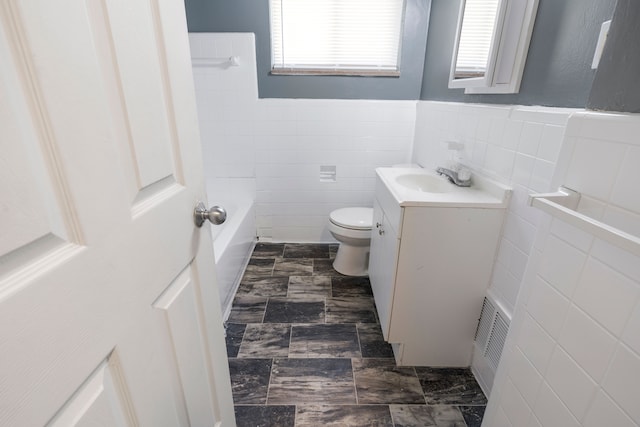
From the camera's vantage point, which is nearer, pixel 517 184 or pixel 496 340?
pixel 517 184

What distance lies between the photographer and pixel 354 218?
2.21 m

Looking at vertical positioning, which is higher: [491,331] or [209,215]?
[209,215]

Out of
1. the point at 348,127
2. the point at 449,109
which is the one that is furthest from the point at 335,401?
the point at 348,127

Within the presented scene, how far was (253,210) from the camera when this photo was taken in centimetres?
264

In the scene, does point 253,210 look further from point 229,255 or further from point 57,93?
point 57,93

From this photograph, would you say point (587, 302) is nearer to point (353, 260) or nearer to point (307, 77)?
point (353, 260)

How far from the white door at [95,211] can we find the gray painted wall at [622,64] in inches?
32.9

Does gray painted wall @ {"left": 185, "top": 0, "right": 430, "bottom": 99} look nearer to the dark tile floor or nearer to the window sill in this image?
the window sill

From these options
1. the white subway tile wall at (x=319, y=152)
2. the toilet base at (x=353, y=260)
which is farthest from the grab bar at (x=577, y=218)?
the white subway tile wall at (x=319, y=152)

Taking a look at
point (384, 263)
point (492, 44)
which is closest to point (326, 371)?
point (384, 263)

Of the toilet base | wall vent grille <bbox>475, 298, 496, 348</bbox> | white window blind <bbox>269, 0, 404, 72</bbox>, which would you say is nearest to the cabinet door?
the toilet base

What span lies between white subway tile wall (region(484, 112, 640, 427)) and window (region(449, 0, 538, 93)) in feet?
2.45

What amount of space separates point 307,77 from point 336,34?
367mm

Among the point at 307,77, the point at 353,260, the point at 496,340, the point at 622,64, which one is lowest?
the point at 353,260
